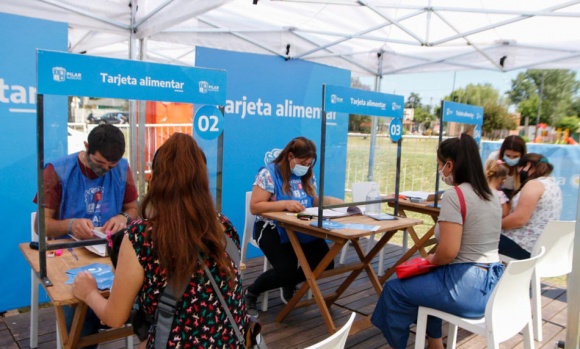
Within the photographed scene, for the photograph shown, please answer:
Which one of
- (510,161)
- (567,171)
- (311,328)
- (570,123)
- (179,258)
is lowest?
(311,328)

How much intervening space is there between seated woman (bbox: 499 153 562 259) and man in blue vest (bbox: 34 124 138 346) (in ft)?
8.89

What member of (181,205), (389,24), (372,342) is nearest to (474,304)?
(372,342)

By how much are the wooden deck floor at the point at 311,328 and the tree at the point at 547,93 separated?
19.3 metres

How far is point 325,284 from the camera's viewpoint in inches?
161

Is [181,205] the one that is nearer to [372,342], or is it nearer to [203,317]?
[203,317]

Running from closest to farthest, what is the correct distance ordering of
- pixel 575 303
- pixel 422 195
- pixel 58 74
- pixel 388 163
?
1. pixel 575 303
2. pixel 58 74
3. pixel 388 163
4. pixel 422 195

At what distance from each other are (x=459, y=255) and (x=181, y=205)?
1588mm

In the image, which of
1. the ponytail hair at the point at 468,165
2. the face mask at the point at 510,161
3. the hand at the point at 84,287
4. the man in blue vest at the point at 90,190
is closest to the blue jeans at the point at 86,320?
the man in blue vest at the point at 90,190

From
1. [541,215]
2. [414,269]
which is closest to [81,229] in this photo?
[414,269]

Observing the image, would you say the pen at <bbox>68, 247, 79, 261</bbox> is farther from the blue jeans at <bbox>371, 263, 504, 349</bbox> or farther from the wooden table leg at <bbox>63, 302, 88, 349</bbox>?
the blue jeans at <bbox>371, 263, 504, 349</bbox>

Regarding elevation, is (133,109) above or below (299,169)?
above

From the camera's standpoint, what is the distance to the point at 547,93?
68.9ft

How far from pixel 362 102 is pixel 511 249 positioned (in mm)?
1628

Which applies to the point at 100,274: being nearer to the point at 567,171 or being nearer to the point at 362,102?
the point at 362,102
